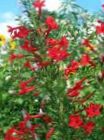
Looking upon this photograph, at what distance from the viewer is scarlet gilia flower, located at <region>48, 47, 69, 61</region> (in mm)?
3570

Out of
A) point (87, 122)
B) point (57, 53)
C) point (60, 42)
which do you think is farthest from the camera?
point (87, 122)

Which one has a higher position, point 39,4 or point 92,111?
point 39,4

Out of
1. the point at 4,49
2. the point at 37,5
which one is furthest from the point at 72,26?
the point at 37,5

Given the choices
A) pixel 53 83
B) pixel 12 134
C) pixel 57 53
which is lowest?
pixel 12 134

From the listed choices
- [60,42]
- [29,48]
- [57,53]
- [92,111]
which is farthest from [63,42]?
[92,111]

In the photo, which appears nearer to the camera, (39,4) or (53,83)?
(53,83)

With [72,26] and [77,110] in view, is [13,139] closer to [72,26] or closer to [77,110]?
[77,110]

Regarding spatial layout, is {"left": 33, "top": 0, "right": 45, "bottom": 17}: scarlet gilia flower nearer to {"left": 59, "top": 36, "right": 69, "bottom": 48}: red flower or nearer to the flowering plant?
the flowering plant

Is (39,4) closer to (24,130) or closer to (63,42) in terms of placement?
(63,42)

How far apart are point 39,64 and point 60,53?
0.17 metres

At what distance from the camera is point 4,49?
7.02m

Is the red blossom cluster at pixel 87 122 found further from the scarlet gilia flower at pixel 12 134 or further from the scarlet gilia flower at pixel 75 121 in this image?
the scarlet gilia flower at pixel 12 134

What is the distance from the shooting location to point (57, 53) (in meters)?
3.58

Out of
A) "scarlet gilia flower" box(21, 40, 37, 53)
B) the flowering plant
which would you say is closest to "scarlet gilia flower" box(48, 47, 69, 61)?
the flowering plant
